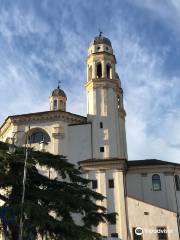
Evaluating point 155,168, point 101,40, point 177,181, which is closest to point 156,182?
point 155,168

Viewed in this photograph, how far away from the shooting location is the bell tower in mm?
43938

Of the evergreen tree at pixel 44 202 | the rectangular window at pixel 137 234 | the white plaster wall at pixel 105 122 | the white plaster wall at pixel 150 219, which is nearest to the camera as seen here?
the evergreen tree at pixel 44 202

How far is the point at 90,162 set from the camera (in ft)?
134

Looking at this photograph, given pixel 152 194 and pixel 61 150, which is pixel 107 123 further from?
pixel 152 194

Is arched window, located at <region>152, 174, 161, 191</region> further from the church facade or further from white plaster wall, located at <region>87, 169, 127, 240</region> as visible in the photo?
white plaster wall, located at <region>87, 169, 127, 240</region>

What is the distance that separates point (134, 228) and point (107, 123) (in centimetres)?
1416

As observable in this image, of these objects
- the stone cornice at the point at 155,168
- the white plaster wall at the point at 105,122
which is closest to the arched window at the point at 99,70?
the white plaster wall at the point at 105,122

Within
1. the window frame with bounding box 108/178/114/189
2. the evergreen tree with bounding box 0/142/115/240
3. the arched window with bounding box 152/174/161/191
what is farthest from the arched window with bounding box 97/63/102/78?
the evergreen tree with bounding box 0/142/115/240

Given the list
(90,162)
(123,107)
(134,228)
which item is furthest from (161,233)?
(123,107)

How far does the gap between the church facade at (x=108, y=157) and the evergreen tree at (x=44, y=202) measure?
14988 mm

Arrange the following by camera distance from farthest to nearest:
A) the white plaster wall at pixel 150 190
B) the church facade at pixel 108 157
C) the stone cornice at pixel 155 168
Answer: the stone cornice at pixel 155 168 < the white plaster wall at pixel 150 190 < the church facade at pixel 108 157

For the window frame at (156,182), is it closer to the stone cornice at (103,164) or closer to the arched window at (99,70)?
the stone cornice at (103,164)

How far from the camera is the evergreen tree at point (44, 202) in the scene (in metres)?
18.8

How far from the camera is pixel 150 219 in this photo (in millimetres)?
36312
